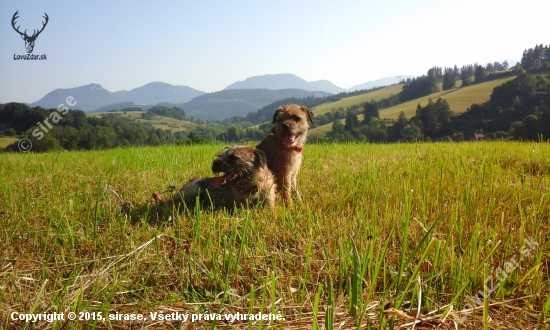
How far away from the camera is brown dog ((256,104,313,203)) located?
507 cm

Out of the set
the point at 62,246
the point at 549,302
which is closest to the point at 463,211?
the point at 549,302

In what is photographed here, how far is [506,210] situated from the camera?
11.7ft

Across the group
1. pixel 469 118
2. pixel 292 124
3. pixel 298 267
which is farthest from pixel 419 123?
pixel 298 267

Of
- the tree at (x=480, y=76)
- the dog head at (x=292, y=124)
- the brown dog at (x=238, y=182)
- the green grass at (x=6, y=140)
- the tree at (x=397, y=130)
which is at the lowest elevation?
the tree at (x=397, y=130)

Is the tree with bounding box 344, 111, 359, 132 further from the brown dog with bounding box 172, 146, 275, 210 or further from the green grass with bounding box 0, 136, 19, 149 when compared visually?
the brown dog with bounding box 172, 146, 275, 210

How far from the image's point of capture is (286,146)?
17.1ft

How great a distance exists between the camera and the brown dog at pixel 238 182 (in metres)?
4.10

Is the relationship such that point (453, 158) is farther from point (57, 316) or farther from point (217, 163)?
point (57, 316)

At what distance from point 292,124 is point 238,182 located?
1668 mm

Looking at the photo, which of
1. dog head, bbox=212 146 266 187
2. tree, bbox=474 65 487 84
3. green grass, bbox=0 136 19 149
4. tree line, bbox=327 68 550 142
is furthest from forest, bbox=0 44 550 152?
dog head, bbox=212 146 266 187

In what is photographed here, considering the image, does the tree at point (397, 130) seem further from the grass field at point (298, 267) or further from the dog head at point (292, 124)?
the grass field at point (298, 267)

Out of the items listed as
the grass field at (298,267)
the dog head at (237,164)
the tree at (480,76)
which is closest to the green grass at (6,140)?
the grass field at (298,267)

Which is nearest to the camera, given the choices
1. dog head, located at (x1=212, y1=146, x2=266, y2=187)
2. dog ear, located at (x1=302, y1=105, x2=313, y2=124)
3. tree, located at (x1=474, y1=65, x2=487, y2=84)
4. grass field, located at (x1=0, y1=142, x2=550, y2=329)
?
grass field, located at (x1=0, y1=142, x2=550, y2=329)

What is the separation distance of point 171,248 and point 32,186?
14.8ft
